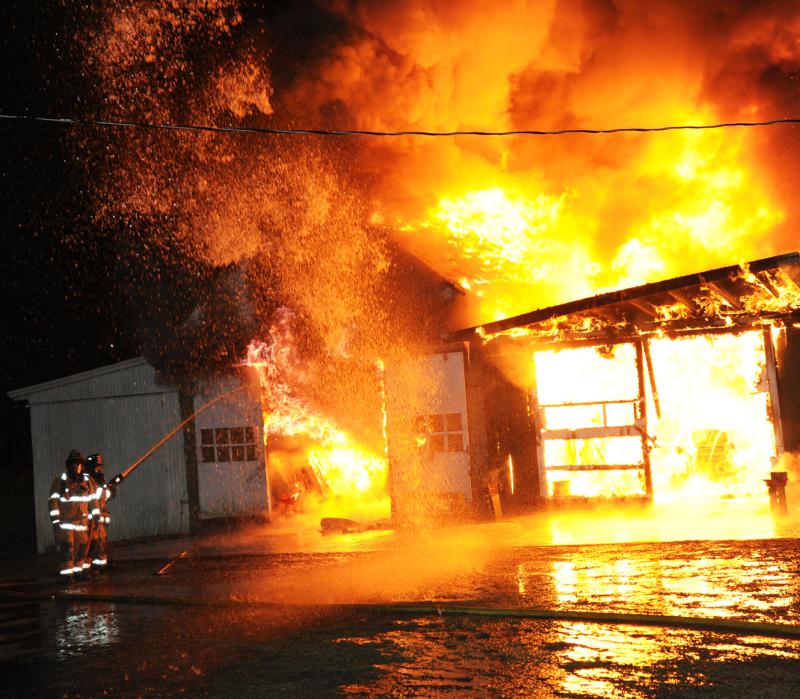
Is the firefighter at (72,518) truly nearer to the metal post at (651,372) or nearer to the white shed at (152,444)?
the white shed at (152,444)

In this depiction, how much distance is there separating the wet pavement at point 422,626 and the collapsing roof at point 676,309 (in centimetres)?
323

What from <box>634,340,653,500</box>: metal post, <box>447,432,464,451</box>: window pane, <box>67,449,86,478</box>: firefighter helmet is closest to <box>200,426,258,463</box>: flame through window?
<box>447,432,464,451</box>: window pane

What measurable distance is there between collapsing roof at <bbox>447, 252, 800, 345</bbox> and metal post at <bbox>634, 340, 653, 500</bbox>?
0.99ft

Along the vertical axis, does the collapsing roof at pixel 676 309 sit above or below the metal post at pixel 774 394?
above

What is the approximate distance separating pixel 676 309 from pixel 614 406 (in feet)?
6.36

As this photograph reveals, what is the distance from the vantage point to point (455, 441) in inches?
587

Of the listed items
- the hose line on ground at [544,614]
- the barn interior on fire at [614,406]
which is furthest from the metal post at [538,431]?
the hose line on ground at [544,614]

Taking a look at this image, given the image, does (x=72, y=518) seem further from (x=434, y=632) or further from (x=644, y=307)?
(x=644, y=307)

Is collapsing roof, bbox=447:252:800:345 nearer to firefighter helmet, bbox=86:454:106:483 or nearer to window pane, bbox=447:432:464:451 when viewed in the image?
window pane, bbox=447:432:464:451

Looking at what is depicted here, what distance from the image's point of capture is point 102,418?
18.0 metres

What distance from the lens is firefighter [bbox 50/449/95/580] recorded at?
485 inches

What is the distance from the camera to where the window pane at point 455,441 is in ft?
48.7

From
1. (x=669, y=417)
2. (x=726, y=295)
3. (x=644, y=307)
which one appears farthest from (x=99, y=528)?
(x=726, y=295)

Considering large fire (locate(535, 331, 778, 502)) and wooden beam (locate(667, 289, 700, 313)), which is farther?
large fire (locate(535, 331, 778, 502))
